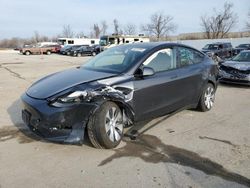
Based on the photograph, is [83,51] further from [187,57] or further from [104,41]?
[187,57]

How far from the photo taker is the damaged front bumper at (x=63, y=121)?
4223 millimetres

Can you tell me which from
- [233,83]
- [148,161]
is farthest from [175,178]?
[233,83]

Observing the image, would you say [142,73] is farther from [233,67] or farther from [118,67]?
[233,67]

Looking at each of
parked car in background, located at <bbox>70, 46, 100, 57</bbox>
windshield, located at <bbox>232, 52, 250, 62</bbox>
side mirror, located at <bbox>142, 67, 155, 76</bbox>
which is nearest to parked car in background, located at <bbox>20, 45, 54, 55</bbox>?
parked car in background, located at <bbox>70, 46, 100, 57</bbox>

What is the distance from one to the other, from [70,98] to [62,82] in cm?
57

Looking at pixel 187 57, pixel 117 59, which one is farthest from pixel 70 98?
pixel 187 57

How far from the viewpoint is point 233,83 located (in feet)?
35.1

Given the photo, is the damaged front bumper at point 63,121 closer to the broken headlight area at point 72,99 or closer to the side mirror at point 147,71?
the broken headlight area at point 72,99

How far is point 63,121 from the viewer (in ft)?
13.9

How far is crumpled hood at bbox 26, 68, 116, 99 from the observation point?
4555 mm

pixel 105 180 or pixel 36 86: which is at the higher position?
pixel 36 86

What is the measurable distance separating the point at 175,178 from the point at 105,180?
86 cm

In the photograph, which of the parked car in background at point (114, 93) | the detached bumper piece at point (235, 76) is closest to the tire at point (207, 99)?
the parked car in background at point (114, 93)

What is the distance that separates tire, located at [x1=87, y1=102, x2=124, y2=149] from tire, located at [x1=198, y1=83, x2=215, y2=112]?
8.54ft
